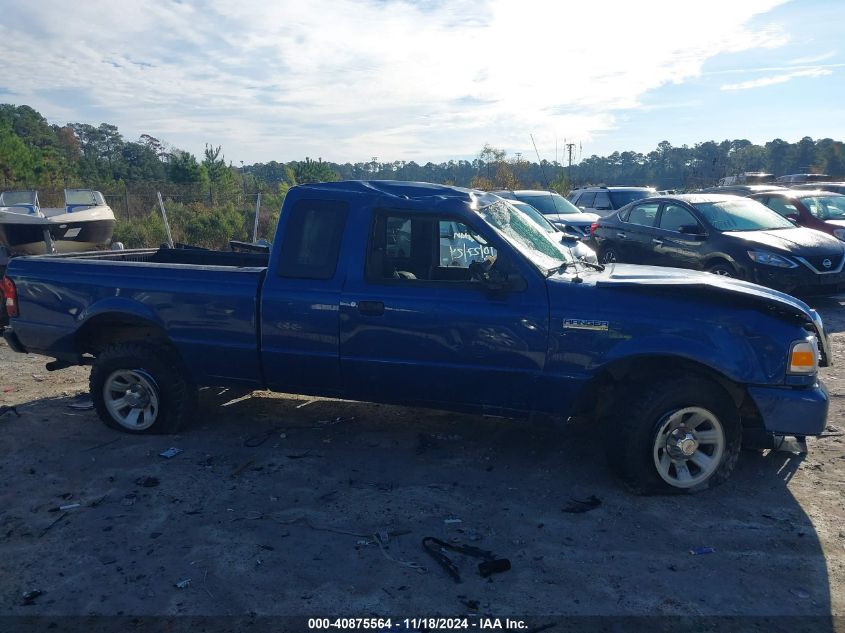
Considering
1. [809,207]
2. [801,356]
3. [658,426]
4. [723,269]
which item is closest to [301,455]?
[658,426]

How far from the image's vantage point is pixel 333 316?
16.0 feet

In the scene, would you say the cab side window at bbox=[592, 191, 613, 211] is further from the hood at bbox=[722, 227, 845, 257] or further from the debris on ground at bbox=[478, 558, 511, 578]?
the debris on ground at bbox=[478, 558, 511, 578]

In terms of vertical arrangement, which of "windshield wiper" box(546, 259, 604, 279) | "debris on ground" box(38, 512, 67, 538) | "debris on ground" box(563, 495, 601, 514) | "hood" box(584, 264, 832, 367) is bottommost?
"debris on ground" box(38, 512, 67, 538)

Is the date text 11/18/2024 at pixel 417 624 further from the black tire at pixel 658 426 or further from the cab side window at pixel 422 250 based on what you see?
the cab side window at pixel 422 250

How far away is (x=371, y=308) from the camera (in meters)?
4.80

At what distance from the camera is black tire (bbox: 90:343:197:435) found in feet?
17.9

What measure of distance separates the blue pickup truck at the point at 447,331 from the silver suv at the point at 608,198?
505 inches

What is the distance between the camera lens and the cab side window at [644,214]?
11.7 metres

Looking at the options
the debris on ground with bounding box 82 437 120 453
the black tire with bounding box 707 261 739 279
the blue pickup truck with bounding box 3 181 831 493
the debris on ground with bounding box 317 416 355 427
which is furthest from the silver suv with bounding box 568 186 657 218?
the debris on ground with bounding box 82 437 120 453

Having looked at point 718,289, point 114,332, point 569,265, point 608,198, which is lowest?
point 114,332

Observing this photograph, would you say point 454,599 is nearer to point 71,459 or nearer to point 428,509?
point 428,509

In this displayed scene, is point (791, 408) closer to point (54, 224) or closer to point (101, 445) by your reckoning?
point (101, 445)

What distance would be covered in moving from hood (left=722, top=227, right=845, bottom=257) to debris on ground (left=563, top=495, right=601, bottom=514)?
22.7 ft

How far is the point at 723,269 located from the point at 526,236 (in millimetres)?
6337
